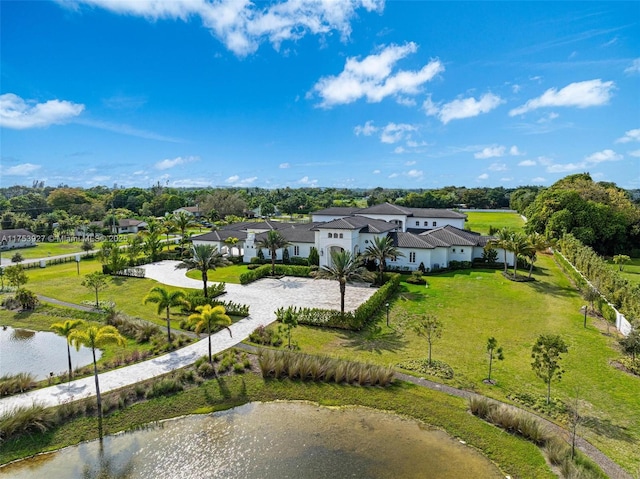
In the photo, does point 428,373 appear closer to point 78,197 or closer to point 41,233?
point 41,233

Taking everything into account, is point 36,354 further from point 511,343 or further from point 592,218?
point 592,218

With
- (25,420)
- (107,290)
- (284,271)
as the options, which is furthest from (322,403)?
(107,290)

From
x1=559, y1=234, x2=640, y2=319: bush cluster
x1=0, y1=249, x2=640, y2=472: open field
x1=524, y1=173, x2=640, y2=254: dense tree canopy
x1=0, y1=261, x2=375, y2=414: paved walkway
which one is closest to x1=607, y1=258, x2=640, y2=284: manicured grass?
x1=524, y1=173, x2=640, y2=254: dense tree canopy

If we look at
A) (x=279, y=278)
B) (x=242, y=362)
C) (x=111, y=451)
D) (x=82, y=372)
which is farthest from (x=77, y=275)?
(x=111, y=451)

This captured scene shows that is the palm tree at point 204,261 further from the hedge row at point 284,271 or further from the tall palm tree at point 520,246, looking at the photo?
the tall palm tree at point 520,246

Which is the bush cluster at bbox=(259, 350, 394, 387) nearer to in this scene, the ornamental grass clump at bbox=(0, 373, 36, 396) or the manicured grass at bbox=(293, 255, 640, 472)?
the manicured grass at bbox=(293, 255, 640, 472)

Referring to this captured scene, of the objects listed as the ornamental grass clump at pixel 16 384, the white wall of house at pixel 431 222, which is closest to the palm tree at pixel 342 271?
the ornamental grass clump at pixel 16 384
